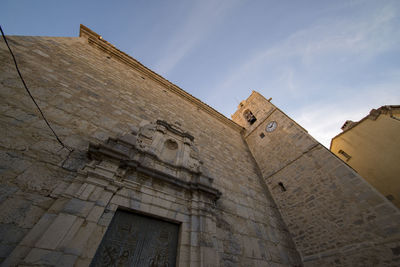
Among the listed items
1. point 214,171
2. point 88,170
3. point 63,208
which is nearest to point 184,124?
point 214,171

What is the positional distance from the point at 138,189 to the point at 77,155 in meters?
1.14

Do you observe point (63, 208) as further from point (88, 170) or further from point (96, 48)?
point (96, 48)

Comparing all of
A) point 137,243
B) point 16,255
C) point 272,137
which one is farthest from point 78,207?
point 272,137

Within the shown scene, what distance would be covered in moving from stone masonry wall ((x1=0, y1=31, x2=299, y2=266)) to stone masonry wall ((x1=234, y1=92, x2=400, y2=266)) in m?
0.53

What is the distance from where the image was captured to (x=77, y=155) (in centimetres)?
260

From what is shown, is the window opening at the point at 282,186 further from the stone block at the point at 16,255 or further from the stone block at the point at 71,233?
the stone block at the point at 16,255

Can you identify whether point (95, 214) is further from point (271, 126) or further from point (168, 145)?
point (271, 126)

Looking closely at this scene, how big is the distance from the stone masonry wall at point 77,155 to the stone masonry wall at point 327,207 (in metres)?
0.53

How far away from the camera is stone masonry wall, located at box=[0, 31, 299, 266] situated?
1.81 meters

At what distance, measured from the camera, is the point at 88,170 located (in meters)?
2.35

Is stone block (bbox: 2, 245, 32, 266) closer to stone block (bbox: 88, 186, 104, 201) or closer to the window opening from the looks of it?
stone block (bbox: 88, 186, 104, 201)

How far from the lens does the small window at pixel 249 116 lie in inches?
399

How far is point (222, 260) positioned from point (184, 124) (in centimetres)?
415

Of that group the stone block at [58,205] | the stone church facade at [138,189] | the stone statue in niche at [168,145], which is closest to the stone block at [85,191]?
the stone church facade at [138,189]
